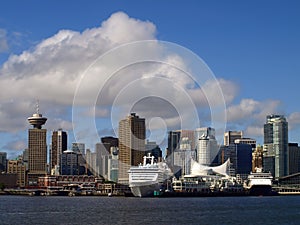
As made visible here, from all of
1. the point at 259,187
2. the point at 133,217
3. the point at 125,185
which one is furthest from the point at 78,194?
the point at 133,217

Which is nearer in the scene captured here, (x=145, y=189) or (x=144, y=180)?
(x=144, y=180)

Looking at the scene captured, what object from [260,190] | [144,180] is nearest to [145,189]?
[144,180]

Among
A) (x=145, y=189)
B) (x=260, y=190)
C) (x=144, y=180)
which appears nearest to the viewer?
(x=144, y=180)

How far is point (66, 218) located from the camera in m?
64.2

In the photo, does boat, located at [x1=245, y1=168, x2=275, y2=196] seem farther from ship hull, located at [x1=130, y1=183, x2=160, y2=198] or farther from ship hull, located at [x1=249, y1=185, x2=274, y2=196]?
ship hull, located at [x1=130, y1=183, x2=160, y2=198]

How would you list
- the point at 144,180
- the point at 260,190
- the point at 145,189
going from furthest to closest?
the point at 260,190 < the point at 145,189 < the point at 144,180

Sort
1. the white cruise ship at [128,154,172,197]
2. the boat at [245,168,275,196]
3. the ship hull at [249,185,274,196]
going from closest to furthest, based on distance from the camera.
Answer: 1. the white cruise ship at [128,154,172,197]
2. the ship hull at [249,185,274,196]
3. the boat at [245,168,275,196]

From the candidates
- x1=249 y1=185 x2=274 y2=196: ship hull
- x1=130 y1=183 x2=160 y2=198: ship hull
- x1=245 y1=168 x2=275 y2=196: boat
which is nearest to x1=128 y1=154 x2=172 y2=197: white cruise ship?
x1=130 y1=183 x2=160 y2=198: ship hull

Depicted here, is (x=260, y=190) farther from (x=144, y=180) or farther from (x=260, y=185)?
(x=144, y=180)

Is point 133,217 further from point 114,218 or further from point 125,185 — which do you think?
point 125,185

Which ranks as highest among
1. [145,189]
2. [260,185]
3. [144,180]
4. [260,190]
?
[144,180]

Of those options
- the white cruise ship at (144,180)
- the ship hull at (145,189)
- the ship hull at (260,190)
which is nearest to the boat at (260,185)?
the ship hull at (260,190)

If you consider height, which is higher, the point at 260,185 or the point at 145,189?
the point at 145,189

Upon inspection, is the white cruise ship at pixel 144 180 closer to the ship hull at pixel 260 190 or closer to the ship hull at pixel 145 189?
the ship hull at pixel 145 189
